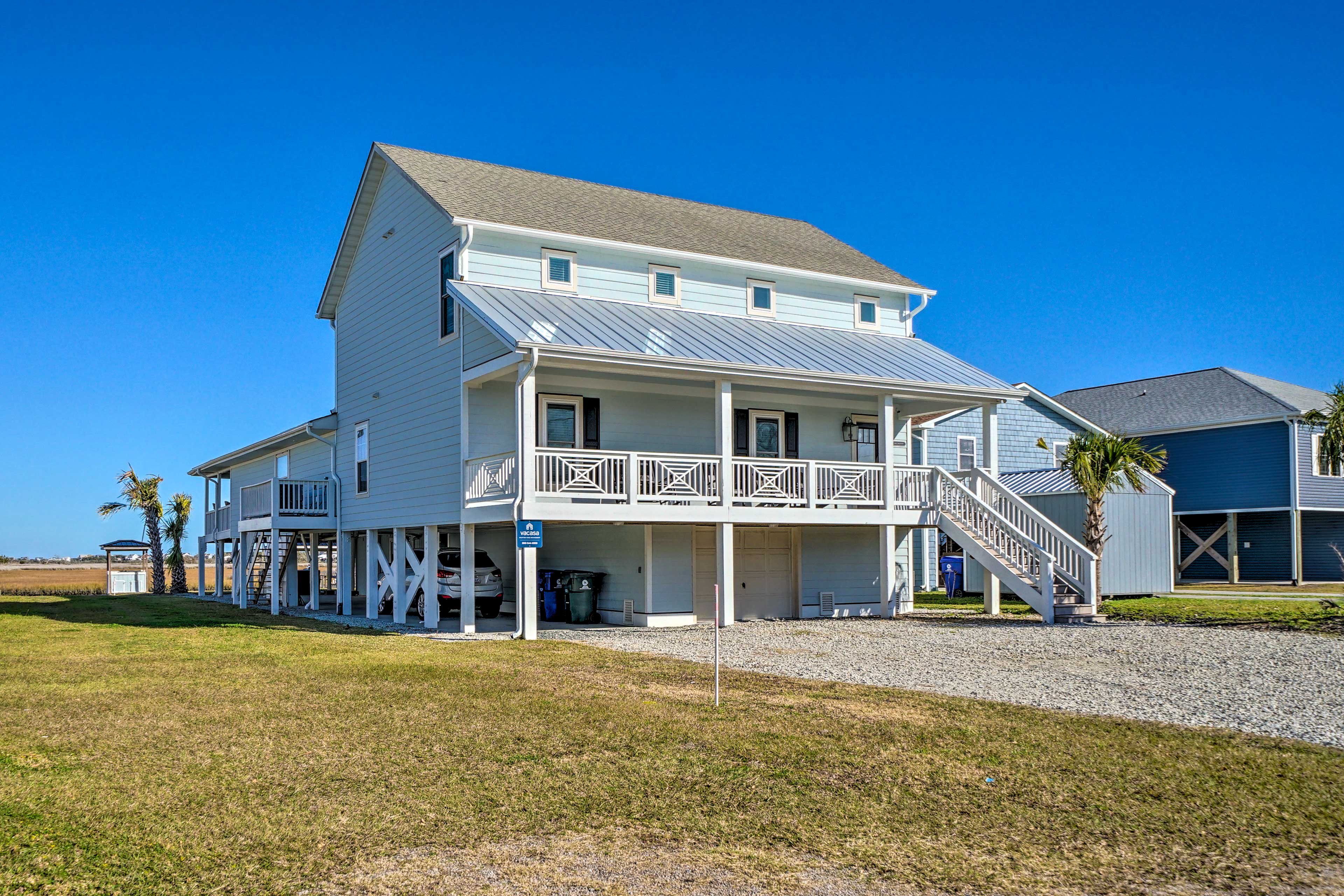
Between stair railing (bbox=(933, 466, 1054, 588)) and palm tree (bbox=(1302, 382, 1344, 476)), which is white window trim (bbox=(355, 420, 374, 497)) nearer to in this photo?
stair railing (bbox=(933, 466, 1054, 588))

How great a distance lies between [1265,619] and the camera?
61.2 ft

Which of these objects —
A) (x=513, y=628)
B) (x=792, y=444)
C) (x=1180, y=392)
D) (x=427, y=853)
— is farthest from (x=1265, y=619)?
(x=1180, y=392)

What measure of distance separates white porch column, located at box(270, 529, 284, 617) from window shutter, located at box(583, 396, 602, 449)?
8.33m

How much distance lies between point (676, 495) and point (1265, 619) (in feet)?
34.1

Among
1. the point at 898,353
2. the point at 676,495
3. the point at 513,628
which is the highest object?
the point at 898,353

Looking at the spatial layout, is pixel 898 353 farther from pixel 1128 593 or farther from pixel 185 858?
pixel 185 858

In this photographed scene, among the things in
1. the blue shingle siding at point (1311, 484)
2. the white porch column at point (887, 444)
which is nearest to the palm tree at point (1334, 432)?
the blue shingle siding at point (1311, 484)

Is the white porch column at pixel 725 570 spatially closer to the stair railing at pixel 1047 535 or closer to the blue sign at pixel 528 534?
the blue sign at pixel 528 534

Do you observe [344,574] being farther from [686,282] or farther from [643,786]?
[643,786]

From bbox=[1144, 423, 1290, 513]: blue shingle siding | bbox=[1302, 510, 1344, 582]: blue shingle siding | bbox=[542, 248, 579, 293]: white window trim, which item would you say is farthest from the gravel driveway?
bbox=[1302, 510, 1344, 582]: blue shingle siding

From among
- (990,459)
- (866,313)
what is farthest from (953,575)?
(866,313)

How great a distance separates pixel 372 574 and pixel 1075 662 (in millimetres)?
14924

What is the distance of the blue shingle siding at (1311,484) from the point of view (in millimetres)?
32562

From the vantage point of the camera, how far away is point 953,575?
29.0 metres
